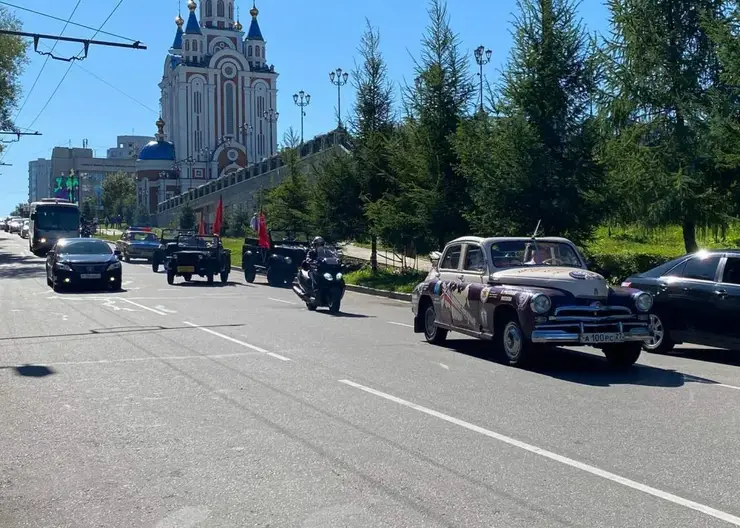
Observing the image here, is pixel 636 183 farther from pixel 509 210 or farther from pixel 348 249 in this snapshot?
pixel 348 249

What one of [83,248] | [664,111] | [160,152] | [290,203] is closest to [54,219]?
A: [290,203]

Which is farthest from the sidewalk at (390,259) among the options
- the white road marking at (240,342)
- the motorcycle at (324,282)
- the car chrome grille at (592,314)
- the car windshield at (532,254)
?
the car chrome grille at (592,314)

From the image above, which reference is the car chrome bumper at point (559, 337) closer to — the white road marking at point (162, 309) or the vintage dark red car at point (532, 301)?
the vintage dark red car at point (532, 301)

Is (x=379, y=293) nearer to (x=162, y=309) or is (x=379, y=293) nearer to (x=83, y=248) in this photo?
(x=162, y=309)

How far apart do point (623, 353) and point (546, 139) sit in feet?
34.3

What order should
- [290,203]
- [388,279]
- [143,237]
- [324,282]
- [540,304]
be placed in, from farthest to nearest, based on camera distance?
[143,237]
[290,203]
[388,279]
[324,282]
[540,304]

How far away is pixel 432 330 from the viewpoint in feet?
44.6

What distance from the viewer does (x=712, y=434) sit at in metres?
7.49

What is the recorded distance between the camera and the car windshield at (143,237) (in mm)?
45688

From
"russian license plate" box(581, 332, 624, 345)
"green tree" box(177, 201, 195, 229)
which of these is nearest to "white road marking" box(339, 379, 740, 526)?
"russian license plate" box(581, 332, 624, 345)

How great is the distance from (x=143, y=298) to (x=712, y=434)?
17.4m

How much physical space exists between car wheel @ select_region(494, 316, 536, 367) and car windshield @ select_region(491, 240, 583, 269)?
3.41ft

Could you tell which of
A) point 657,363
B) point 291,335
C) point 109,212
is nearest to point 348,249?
point 291,335

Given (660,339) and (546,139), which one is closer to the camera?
(660,339)
